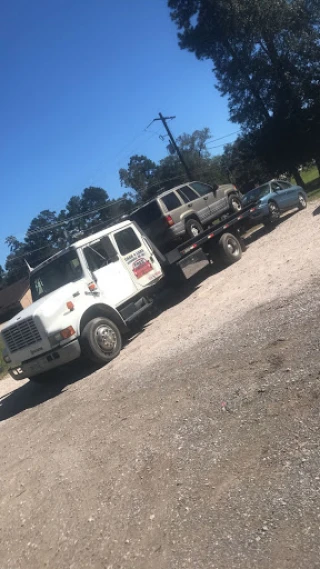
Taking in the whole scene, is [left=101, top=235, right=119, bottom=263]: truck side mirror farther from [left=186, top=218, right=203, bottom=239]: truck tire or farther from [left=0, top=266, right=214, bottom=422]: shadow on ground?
[left=186, top=218, right=203, bottom=239]: truck tire

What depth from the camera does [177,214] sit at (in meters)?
11.6

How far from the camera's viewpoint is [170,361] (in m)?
6.75

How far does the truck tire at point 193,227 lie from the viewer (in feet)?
38.6

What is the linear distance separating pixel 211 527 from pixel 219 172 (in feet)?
228

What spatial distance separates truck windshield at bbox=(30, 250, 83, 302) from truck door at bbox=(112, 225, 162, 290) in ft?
3.91

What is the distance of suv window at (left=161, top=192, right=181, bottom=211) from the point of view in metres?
11.6

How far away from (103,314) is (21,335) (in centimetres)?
158

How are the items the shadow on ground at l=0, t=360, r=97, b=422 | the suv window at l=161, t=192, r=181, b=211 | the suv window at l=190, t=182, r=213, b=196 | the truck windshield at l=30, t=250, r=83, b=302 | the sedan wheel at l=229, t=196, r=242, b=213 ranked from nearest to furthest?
the shadow on ground at l=0, t=360, r=97, b=422
the truck windshield at l=30, t=250, r=83, b=302
the suv window at l=161, t=192, r=181, b=211
the suv window at l=190, t=182, r=213, b=196
the sedan wheel at l=229, t=196, r=242, b=213

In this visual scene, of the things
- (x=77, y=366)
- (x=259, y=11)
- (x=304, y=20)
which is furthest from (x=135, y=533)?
(x=304, y=20)

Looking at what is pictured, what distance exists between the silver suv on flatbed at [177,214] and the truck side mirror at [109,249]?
80.5 inches

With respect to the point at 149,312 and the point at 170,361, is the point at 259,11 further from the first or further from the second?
the point at 170,361

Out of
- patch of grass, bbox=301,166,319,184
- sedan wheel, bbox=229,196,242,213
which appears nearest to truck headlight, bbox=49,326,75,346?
sedan wheel, bbox=229,196,242,213

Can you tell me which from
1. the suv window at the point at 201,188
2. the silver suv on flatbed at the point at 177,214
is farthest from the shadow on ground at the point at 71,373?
the suv window at the point at 201,188

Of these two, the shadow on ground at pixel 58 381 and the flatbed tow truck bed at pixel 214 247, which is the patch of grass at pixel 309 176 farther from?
the shadow on ground at pixel 58 381
